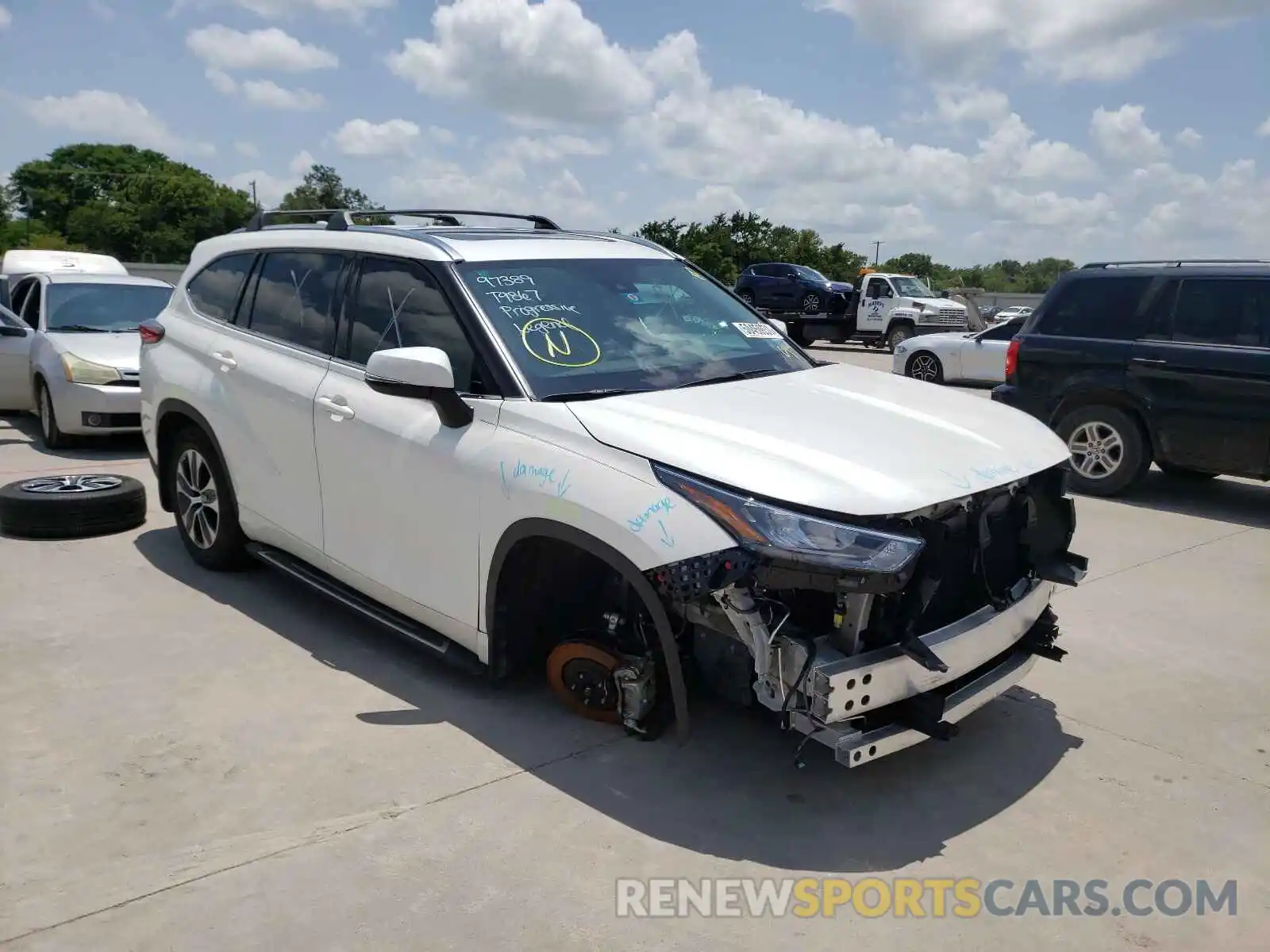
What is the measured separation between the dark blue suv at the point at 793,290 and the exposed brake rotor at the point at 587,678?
23.4 meters

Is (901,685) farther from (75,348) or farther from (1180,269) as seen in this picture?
(75,348)

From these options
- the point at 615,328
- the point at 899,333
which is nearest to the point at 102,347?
the point at 615,328

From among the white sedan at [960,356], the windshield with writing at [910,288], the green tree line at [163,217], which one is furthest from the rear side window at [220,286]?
the green tree line at [163,217]

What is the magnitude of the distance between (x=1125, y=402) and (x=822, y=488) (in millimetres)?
6368

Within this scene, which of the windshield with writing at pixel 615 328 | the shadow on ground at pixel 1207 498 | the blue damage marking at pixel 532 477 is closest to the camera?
the blue damage marking at pixel 532 477

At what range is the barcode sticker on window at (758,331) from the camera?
4.74 meters

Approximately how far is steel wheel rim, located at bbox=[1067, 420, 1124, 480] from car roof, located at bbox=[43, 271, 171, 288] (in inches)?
359

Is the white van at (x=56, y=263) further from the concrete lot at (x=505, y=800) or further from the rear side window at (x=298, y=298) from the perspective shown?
the concrete lot at (x=505, y=800)

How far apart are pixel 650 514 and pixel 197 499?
355 centimetres

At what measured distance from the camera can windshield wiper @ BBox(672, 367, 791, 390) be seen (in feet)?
13.3

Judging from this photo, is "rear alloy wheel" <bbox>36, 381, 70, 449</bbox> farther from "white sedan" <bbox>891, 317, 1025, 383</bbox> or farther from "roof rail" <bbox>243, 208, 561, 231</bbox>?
"white sedan" <bbox>891, 317, 1025, 383</bbox>

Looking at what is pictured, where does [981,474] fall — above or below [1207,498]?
above

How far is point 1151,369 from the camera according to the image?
8203mm

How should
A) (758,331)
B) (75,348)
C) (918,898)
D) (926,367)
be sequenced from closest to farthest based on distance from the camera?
(918,898) < (758,331) < (75,348) < (926,367)
